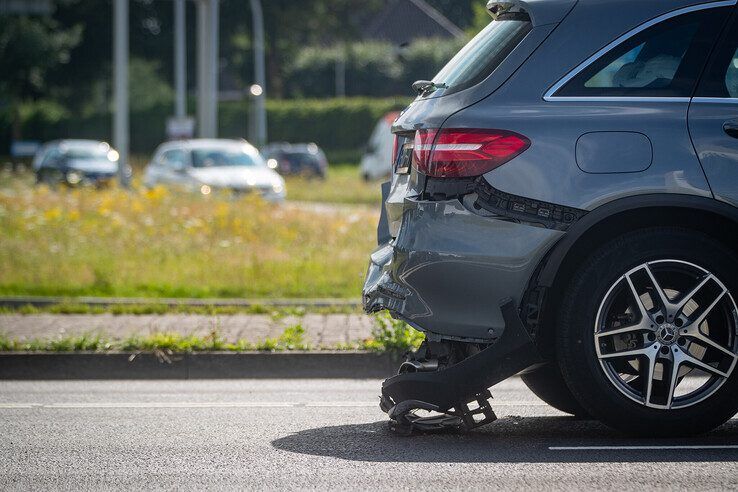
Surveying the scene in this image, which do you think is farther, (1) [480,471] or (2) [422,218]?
(2) [422,218]

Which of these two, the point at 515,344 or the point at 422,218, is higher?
the point at 422,218

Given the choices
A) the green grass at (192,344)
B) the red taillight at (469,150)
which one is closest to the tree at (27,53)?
the green grass at (192,344)

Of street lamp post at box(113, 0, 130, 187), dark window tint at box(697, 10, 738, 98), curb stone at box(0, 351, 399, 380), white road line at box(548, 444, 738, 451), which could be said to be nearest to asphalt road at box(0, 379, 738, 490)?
white road line at box(548, 444, 738, 451)

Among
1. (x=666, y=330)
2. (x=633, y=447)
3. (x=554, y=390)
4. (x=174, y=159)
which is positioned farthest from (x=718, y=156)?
(x=174, y=159)

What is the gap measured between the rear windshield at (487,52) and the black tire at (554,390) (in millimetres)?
1486

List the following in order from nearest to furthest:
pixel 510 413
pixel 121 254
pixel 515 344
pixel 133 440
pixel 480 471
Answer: pixel 480 471, pixel 515 344, pixel 133 440, pixel 510 413, pixel 121 254

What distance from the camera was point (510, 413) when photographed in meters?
6.58

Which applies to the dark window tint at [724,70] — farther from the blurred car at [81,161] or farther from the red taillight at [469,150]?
the blurred car at [81,161]

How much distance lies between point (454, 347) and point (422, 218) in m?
0.63

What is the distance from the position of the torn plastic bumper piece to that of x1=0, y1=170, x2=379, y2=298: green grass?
19.7ft

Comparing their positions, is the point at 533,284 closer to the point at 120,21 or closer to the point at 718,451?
the point at 718,451

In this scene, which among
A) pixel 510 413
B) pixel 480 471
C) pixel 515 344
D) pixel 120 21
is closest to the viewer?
pixel 480 471

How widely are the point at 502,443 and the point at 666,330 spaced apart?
916 millimetres

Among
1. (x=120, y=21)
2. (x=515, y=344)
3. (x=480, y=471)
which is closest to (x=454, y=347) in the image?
(x=515, y=344)
